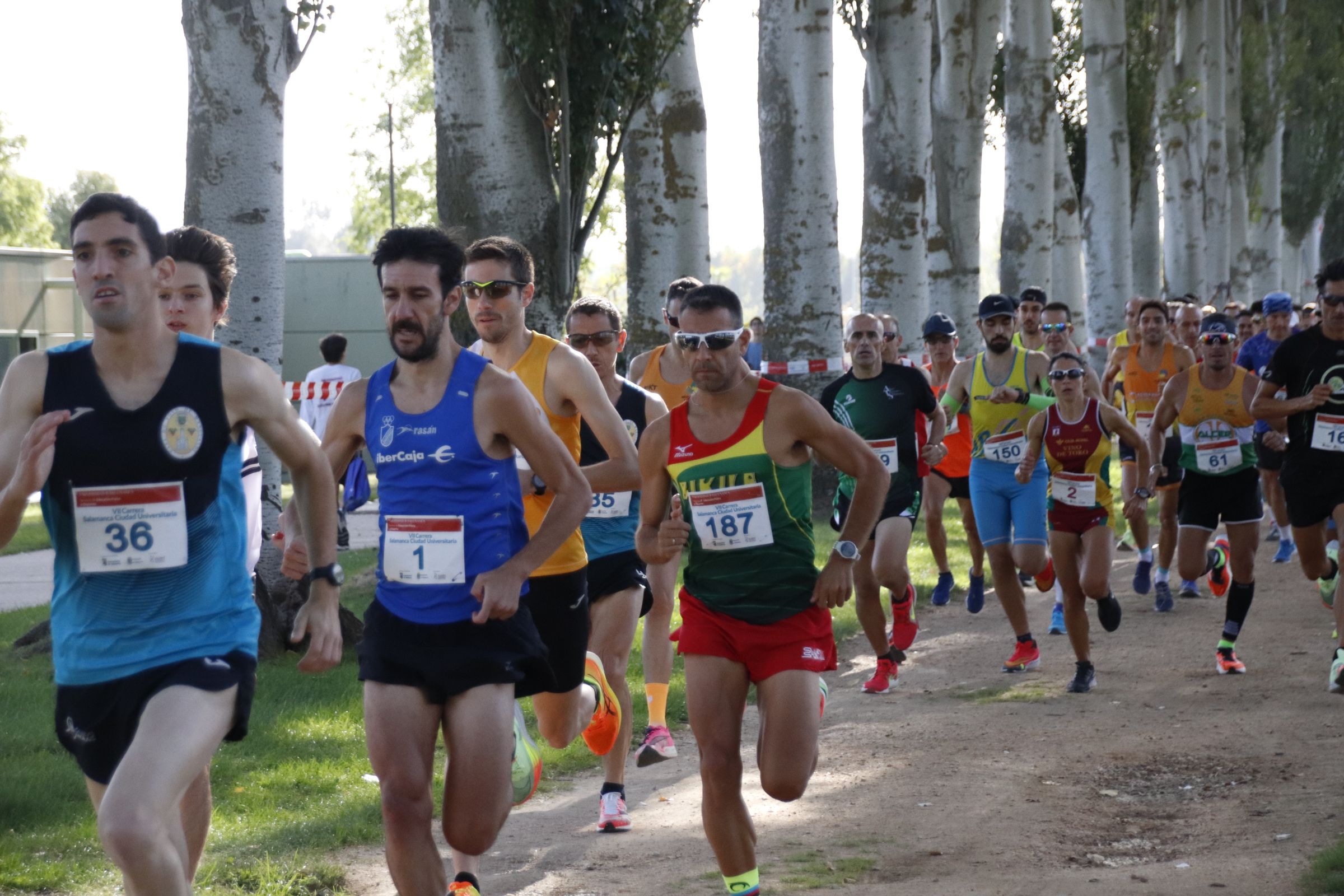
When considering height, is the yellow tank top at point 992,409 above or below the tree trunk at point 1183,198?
below

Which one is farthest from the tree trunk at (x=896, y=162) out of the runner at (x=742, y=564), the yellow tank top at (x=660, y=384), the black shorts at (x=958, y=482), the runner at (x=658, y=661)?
the runner at (x=742, y=564)

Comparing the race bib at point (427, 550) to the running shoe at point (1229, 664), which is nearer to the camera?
the race bib at point (427, 550)

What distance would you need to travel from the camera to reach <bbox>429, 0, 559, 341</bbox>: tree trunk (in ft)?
36.7

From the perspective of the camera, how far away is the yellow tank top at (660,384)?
956cm

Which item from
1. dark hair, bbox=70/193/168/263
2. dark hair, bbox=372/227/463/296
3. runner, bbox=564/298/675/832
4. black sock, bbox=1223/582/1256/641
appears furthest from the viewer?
black sock, bbox=1223/582/1256/641

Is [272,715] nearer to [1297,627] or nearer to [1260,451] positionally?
[1297,627]

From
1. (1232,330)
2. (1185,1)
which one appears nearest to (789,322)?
(1232,330)

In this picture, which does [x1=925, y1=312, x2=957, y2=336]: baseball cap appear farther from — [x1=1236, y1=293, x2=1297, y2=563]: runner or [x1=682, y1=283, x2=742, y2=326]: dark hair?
[x1=682, y1=283, x2=742, y2=326]: dark hair

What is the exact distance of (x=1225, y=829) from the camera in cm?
682

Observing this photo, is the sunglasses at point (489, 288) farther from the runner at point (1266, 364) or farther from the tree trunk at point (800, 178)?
the tree trunk at point (800, 178)

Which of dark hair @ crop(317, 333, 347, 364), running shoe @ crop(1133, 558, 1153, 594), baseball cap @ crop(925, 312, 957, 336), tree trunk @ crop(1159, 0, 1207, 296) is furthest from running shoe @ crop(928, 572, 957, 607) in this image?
tree trunk @ crop(1159, 0, 1207, 296)

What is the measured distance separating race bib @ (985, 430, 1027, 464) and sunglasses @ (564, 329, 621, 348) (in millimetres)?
4138

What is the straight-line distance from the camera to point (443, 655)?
475cm

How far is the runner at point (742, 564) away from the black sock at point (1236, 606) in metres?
5.70
